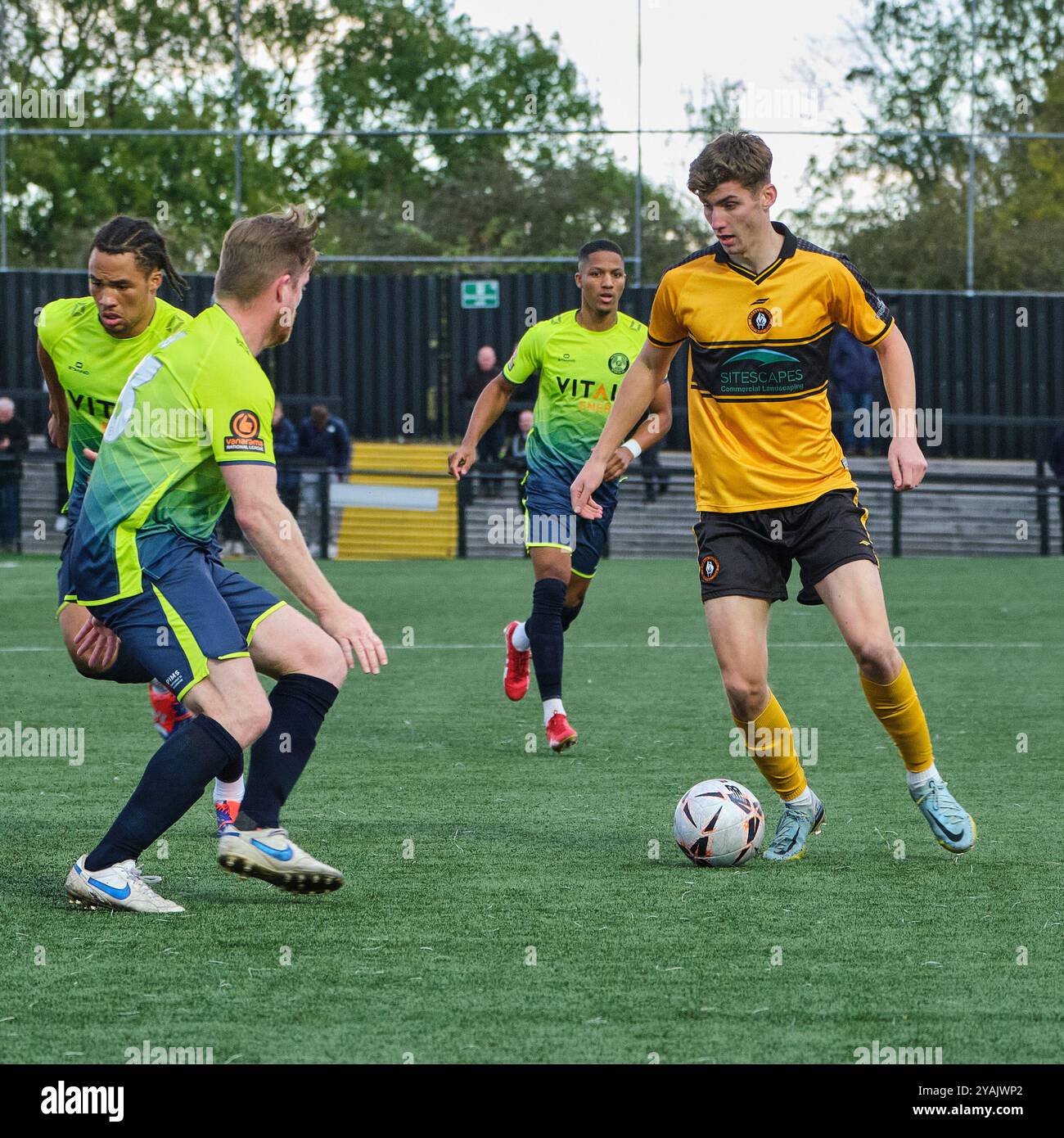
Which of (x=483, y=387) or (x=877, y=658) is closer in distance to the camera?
(x=877, y=658)

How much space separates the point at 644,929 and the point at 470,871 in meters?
0.88

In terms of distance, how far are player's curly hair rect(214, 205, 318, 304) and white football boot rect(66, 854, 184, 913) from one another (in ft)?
4.95

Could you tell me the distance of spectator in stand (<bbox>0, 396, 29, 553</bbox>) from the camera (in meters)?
20.7

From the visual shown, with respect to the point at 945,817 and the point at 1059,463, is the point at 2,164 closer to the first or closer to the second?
the point at 1059,463

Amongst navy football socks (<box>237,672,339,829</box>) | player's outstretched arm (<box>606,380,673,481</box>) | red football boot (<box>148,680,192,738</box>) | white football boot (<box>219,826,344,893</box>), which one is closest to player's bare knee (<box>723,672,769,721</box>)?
navy football socks (<box>237,672,339,829</box>)

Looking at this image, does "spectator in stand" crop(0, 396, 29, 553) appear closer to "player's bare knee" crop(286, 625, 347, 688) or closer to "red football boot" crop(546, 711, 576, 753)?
"red football boot" crop(546, 711, 576, 753)

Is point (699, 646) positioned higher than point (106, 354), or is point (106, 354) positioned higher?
point (106, 354)

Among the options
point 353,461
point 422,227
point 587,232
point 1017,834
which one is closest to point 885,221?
point 587,232

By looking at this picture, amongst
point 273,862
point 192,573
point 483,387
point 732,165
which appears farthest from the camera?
point 483,387

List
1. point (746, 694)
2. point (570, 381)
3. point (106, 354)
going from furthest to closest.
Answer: point (570, 381), point (106, 354), point (746, 694)

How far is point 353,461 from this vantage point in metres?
22.6

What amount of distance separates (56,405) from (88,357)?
325 mm

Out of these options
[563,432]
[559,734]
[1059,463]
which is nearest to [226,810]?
[559,734]

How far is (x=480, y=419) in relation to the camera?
868 centimetres
